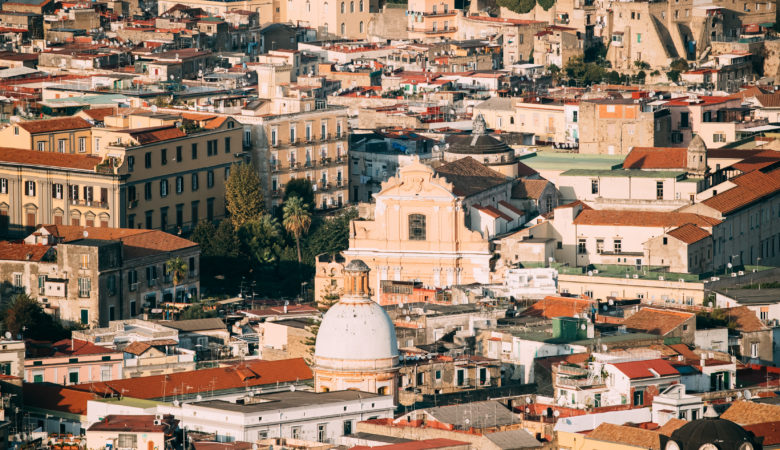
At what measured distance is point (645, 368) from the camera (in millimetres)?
102875

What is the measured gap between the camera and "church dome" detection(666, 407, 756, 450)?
87688mm

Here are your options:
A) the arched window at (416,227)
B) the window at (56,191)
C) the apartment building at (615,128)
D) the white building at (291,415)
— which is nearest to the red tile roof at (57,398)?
the white building at (291,415)

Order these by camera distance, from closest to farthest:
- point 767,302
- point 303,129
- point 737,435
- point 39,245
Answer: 1. point 737,435
2. point 767,302
3. point 39,245
4. point 303,129

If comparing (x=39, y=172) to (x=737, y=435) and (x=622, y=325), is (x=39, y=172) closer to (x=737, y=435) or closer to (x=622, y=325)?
(x=622, y=325)

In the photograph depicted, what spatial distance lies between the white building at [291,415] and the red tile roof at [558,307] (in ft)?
77.2

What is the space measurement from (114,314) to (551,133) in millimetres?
47876

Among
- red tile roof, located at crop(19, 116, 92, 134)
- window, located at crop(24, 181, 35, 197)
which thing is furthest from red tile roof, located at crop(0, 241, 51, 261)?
red tile roof, located at crop(19, 116, 92, 134)

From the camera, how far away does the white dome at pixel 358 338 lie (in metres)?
98.6

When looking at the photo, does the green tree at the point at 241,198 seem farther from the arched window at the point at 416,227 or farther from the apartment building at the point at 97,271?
the arched window at the point at 416,227

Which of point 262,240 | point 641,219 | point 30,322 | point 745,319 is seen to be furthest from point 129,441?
point 262,240

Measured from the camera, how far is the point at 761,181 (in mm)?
145875

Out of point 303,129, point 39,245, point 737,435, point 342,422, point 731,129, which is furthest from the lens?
point 731,129

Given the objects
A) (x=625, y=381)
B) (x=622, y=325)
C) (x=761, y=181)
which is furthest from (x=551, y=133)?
(x=625, y=381)

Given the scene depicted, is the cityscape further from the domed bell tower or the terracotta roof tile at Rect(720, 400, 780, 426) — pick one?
the terracotta roof tile at Rect(720, 400, 780, 426)
